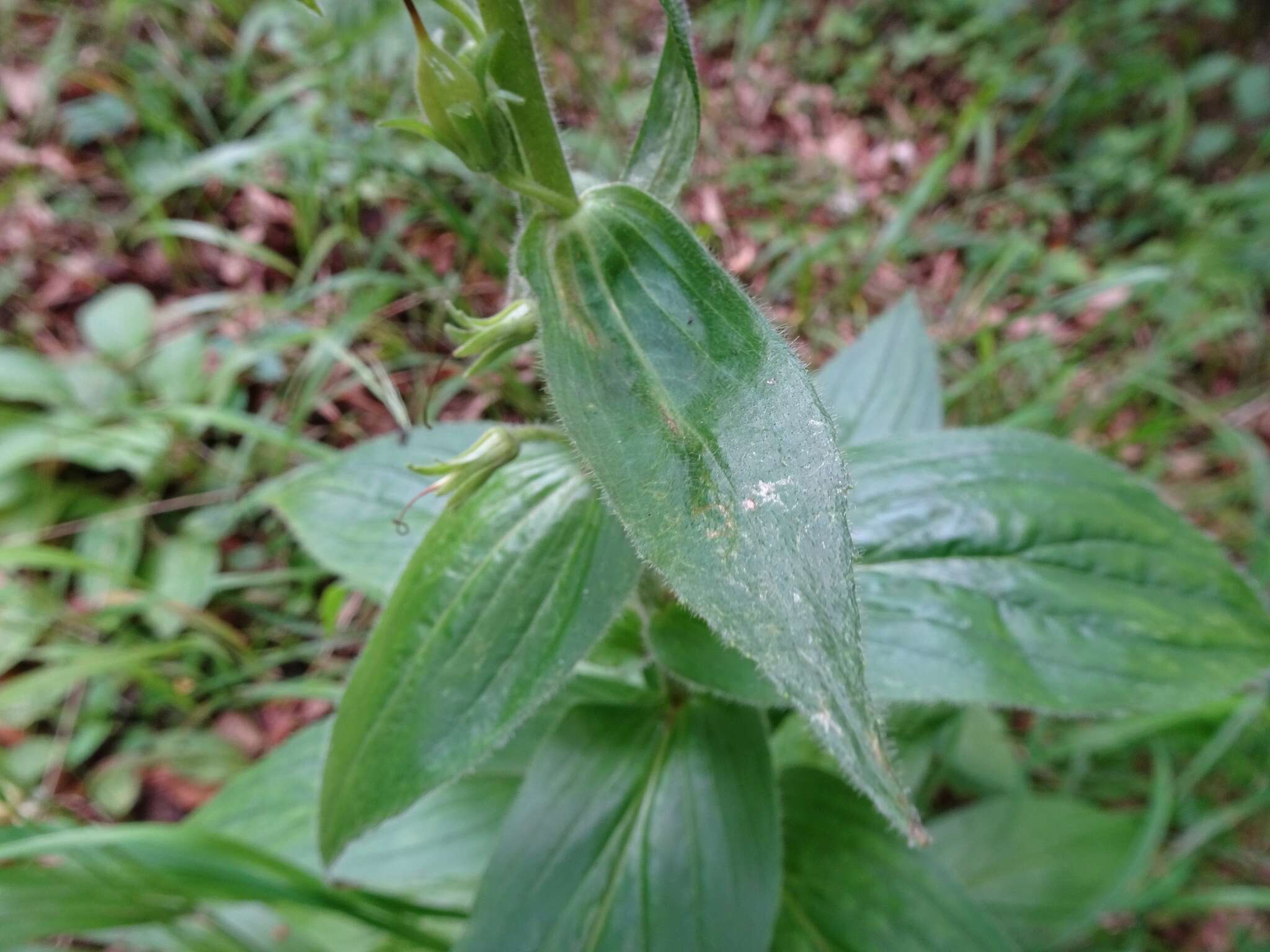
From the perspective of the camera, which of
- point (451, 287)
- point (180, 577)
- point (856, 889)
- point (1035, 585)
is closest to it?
point (1035, 585)

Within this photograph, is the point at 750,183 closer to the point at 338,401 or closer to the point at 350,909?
the point at 338,401

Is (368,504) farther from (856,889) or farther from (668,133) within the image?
(856,889)

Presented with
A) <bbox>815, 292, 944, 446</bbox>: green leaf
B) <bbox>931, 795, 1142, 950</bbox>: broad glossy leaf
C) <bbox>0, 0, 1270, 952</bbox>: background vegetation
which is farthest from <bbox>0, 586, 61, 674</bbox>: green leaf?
<bbox>931, 795, 1142, 950</bbox>: broad glossy leaf

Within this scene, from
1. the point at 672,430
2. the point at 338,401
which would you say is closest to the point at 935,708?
the point at 672,430

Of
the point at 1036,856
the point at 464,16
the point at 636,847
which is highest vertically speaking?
the point at 464,16

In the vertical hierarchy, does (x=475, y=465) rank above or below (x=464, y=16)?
below

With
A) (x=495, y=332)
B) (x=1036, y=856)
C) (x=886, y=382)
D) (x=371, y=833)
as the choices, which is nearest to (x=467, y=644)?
(x=495, y=332)

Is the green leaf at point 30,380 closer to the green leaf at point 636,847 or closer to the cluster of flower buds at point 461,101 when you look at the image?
the green leaf at point 636,847
